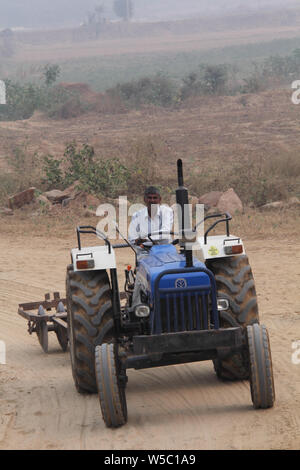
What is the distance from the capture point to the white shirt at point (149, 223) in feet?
25.7

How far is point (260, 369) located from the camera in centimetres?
636

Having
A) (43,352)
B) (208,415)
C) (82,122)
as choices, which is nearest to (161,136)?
(82,122)

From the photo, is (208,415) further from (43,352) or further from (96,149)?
(96,149)

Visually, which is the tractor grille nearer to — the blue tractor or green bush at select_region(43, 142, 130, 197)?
the blue tractor

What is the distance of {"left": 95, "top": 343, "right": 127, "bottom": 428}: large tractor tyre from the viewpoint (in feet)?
20.6

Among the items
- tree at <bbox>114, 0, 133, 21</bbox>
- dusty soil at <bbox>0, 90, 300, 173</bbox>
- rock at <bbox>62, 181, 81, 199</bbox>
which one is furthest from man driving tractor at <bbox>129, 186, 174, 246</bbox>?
tree at <bbox>114, 0, 133, 21</bbox>

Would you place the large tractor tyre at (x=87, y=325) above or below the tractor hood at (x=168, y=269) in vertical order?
below

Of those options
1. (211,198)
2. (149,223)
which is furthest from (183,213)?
(211,198)

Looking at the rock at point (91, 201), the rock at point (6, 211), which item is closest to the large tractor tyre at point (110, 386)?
the rock at point (91, 201)

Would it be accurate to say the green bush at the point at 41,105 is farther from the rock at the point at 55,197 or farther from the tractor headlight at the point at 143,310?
the tractor headlight at the point at 143,310

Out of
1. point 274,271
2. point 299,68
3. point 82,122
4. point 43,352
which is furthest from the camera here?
point 299,68

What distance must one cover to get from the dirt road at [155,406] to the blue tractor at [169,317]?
21 cm

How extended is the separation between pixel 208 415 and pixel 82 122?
91.0 feet

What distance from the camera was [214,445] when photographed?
5.88 m
